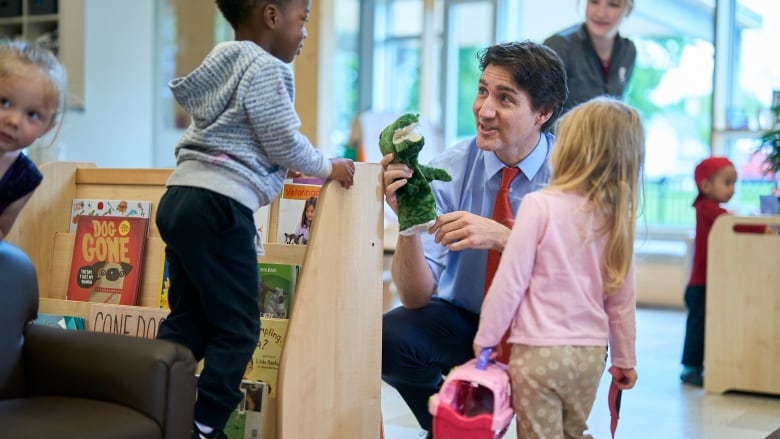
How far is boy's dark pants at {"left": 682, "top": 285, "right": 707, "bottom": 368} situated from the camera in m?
3.54

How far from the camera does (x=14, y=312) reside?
68.0 inches

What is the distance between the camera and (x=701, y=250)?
356 cm

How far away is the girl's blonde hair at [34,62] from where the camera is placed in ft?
5.70

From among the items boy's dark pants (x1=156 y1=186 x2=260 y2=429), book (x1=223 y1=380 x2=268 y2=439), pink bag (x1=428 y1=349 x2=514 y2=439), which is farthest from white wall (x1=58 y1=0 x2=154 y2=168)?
pink bag (x1=428 y1=349 x2=514 y2=439)

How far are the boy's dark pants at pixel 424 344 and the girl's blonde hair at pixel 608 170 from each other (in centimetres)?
53

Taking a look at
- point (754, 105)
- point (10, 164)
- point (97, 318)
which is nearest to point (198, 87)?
point (10, 164)

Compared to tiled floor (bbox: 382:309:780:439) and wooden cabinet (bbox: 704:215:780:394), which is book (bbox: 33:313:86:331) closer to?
tiled floor (bbox: 382:309:780:439)

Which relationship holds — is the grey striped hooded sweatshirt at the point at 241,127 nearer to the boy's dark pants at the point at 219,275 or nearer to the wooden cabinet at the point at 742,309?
the boy's dark pants at the point at 219,275

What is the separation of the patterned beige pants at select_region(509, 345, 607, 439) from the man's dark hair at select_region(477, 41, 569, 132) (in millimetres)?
649

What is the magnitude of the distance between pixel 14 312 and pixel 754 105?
5.28 metres

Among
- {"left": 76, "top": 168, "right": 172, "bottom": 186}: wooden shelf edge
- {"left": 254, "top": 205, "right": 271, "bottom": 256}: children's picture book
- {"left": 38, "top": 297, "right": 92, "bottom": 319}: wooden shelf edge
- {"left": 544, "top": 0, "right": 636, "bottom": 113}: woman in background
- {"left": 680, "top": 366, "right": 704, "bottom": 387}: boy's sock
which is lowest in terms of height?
{"left": 680, "top": 366, "right": 704, "bottom": 387}: boy's sock

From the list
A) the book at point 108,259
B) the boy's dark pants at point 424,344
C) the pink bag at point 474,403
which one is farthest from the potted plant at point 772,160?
the book at point 108,259

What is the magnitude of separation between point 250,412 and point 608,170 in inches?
35.6

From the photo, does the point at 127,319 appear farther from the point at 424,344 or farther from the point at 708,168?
the point at 708,168
